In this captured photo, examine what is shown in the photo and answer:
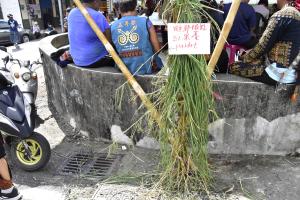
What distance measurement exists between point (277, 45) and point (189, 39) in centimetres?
137

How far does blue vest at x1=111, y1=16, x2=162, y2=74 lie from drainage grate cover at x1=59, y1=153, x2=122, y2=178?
3.46 ft

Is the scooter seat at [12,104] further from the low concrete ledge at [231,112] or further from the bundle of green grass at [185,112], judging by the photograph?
the bundle of green grass at [185,112]

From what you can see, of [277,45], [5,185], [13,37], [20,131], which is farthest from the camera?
[13,37]

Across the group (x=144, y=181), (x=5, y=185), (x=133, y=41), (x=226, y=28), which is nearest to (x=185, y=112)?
(x=226, y=28)

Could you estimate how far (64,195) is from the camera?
3.17 metres

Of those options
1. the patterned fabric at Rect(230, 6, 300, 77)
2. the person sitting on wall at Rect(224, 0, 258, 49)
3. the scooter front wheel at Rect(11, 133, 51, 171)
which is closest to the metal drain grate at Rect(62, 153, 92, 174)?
the scooter front wheel at Rect(11, 133, 51, 171)

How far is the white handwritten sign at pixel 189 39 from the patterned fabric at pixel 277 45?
44.9 inches

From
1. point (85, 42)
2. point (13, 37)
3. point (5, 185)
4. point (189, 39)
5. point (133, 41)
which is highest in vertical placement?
point (189, 39)

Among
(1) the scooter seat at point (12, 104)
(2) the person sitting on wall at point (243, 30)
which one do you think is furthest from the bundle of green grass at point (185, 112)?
(2) the person sitting on wall at point (243, 30)

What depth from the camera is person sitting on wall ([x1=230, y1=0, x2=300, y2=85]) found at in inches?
131

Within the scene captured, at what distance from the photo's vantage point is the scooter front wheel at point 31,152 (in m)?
3.54

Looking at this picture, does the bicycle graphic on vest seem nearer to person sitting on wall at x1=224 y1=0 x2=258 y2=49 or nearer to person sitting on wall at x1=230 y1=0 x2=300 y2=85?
person sitting on wall at x1=230 y1=0 x2=300 y2=85

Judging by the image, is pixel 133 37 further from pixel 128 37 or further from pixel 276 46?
pixel 276 46

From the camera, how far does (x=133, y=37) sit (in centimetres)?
366
